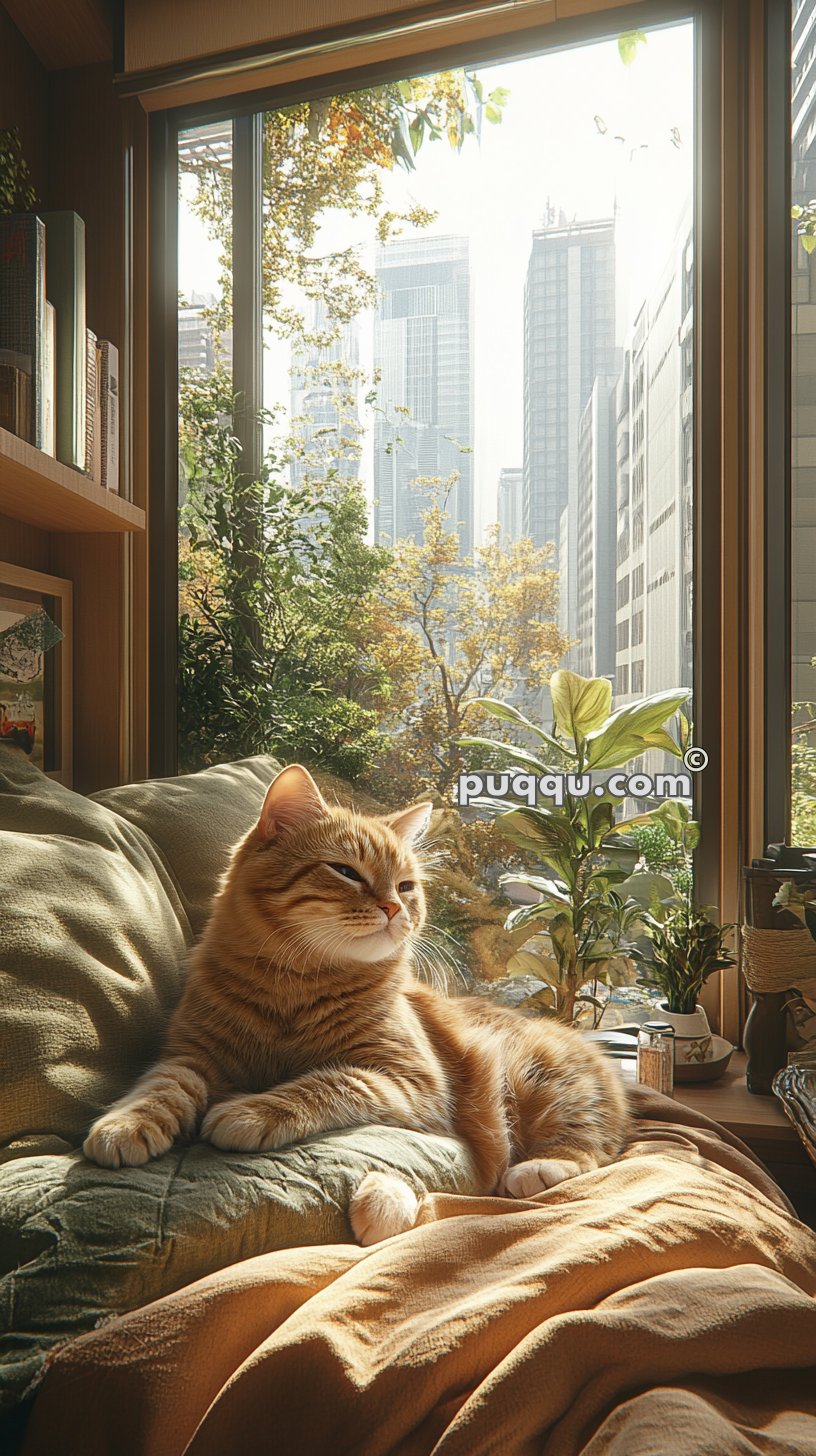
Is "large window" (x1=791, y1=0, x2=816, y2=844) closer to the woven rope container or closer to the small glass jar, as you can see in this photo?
the woven rope container

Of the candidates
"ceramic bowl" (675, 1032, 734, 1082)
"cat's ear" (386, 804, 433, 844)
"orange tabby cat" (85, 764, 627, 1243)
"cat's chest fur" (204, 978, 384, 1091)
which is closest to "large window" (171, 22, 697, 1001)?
"ceramic bowl" (675, 1032, 734, 1082)

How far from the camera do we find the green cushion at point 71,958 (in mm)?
858

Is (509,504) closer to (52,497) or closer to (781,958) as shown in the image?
(52,497)

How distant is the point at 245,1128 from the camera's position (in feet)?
2.82

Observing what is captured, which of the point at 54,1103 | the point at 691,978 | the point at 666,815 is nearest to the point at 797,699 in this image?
the point at 666,815

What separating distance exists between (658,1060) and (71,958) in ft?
3.46

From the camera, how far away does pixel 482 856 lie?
2.04 meters

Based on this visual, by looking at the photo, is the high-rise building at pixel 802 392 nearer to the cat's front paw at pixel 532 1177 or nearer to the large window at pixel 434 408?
the large window at pixel 434 408

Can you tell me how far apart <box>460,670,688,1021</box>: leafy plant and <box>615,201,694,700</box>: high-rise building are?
0.37ft

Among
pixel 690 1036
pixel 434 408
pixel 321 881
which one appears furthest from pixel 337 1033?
pixel 434 408

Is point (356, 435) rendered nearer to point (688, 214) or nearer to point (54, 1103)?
point (688, 214)

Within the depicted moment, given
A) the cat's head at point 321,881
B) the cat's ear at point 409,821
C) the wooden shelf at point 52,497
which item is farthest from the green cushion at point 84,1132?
the wooden shelf at point 52,497

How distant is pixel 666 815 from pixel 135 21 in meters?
2.04

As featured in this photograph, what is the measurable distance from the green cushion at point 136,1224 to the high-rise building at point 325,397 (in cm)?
163
